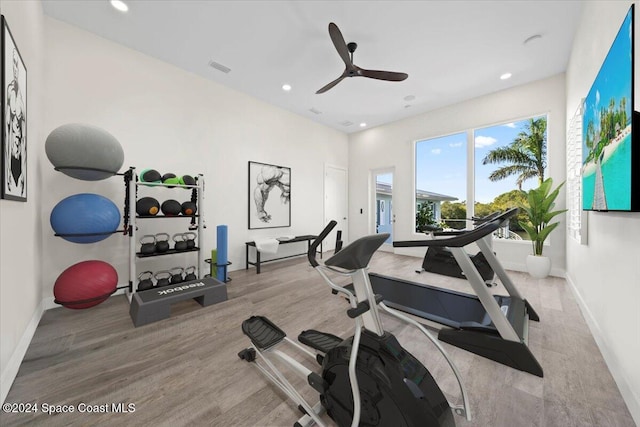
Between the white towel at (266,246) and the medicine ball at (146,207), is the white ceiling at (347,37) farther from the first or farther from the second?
the white towel at (266,246)

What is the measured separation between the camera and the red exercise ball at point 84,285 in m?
2.23

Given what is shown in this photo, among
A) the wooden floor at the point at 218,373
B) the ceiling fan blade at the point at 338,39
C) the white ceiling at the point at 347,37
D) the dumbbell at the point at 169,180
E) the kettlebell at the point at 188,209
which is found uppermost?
the white ceiling at the point at 347,37

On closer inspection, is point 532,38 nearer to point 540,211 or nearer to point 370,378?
point 540,211

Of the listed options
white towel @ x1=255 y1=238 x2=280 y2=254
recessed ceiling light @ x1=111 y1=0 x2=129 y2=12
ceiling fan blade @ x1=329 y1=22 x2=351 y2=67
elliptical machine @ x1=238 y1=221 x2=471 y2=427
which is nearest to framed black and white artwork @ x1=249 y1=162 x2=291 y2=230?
white towel @ x1=255 y1=238 x2=280 y2=254

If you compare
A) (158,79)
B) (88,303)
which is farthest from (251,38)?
(88,303)

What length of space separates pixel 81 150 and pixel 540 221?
5848 millimetres

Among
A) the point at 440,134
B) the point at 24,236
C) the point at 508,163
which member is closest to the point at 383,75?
the point at 440,134

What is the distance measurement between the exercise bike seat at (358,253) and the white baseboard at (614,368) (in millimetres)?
1662

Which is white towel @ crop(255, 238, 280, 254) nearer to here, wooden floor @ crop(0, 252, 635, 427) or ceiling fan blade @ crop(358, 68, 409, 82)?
wooden floor @ crop(0, 252, 635, 427)

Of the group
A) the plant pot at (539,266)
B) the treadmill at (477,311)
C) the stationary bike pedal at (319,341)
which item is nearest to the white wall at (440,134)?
the plant pot at (539,266)

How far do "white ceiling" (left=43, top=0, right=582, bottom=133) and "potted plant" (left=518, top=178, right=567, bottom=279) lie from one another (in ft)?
6.42

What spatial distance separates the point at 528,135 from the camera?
4.14 meters

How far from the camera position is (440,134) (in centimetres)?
503

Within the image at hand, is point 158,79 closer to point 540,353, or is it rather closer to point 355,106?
point 355,106
